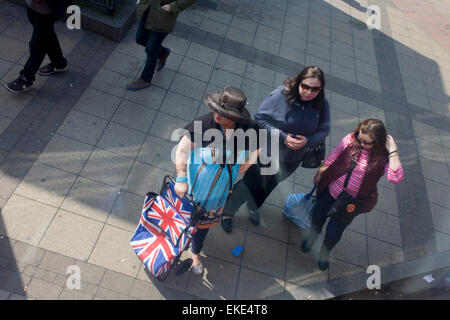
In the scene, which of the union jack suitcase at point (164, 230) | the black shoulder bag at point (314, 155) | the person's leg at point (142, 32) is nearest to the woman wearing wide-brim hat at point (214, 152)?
the union jack suitcase at point (164, 230)

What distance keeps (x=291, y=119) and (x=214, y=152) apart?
928 mm

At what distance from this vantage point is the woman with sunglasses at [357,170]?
325 cm

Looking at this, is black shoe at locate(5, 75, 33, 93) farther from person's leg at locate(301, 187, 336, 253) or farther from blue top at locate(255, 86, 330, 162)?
person's leg at locate(301, 187, 336, 253)

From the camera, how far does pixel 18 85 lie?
4625mm

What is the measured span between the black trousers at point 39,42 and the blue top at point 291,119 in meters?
2.93

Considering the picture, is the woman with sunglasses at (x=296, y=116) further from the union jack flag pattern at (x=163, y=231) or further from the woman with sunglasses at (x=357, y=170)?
the union jack flag pattern at (x=163, y=231)

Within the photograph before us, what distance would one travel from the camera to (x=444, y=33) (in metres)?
10.4

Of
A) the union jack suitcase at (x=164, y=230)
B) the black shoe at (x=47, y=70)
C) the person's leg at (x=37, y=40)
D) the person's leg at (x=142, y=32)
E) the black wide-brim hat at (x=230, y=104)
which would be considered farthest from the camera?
the black shoe at (x=47, y=70)

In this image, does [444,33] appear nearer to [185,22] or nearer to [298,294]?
[185,22]

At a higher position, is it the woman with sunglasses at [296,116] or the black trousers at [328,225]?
the woman with sunglasses at [296,116]

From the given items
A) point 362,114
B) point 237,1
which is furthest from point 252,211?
point 237,1

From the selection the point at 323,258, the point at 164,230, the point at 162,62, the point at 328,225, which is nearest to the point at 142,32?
the point at 162,62

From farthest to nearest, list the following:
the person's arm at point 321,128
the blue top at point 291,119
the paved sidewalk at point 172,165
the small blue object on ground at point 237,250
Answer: the small blue object on ground at point 237,250 → the paved sidewalk at point 172,165 → the person's arm at point 321,128 → the blue top at point 291,119

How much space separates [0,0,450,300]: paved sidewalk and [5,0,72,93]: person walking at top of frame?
162mm
